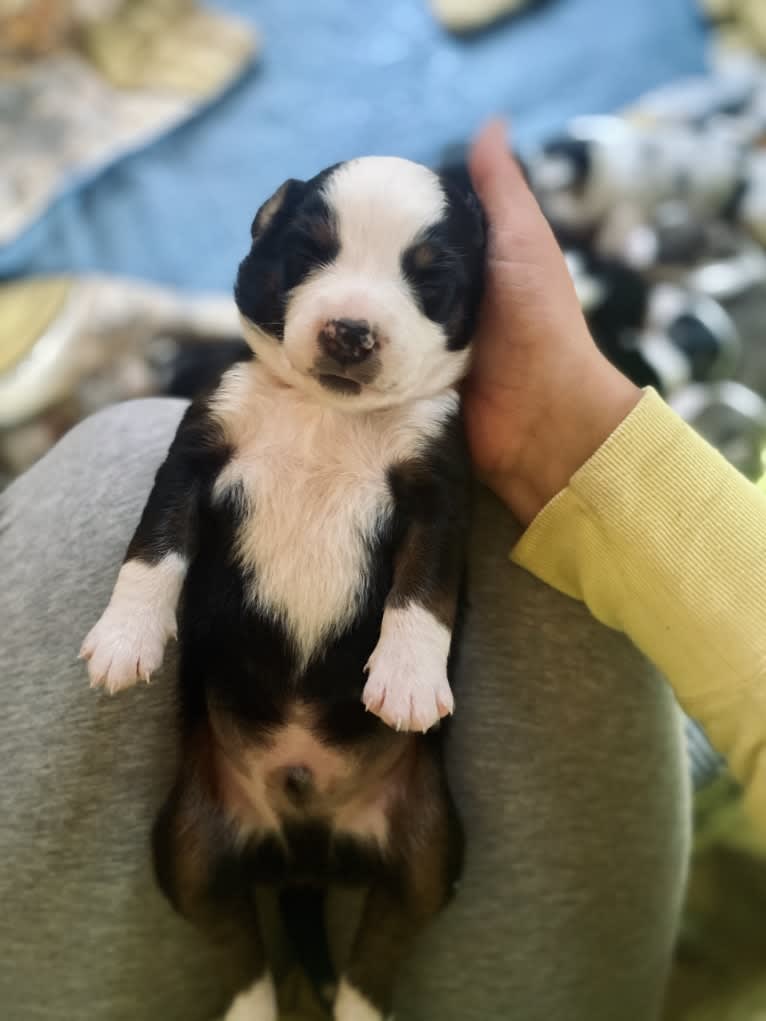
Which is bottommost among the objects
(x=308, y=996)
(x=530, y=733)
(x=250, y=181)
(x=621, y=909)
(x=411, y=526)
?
(x=308, y=996)

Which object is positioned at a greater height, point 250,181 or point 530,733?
point 250,181

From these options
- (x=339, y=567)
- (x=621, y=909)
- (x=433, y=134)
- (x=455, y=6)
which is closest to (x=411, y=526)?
(x=339, y=567)

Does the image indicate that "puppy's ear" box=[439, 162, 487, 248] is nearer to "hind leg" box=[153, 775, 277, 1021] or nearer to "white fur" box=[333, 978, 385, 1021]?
"hind leg" box=[153, 775, 277, 1021]

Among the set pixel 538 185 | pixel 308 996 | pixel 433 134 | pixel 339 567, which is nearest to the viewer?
pixel 339 567

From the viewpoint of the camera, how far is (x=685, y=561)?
101 cm

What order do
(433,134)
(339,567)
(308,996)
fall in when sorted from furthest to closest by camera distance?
(433,134)
(308,996)
(339,567)

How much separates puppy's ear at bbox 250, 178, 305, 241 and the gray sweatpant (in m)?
0.37

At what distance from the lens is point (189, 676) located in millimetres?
1071

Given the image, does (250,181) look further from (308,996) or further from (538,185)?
(308,996)

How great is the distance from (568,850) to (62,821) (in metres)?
0.59

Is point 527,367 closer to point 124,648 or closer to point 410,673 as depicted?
point 410,673

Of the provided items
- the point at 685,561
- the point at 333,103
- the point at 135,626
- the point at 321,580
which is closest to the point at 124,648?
the point at 135,626

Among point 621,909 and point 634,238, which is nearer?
point 621,909

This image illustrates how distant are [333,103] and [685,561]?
4.14 ft
